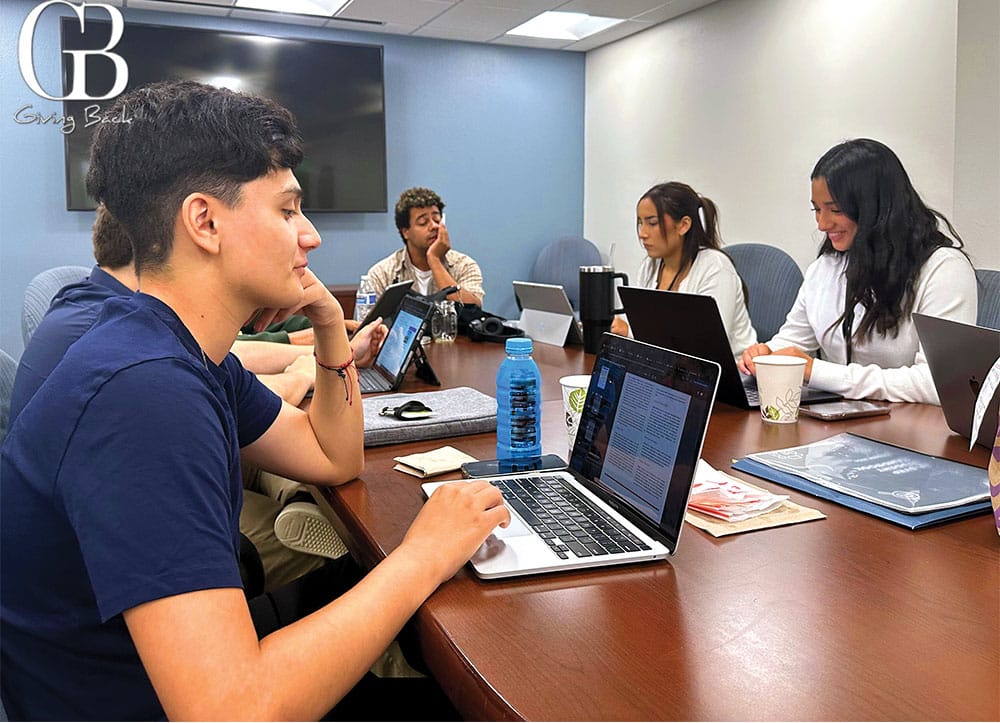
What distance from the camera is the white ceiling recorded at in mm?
4375

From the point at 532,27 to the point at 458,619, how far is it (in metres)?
4.83

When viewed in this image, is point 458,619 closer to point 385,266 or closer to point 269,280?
point 269,280

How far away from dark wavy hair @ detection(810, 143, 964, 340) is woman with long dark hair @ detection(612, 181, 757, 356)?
0.66 m

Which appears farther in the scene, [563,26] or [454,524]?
[563,26]

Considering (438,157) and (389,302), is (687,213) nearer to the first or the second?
(389,302)

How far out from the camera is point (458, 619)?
84cm

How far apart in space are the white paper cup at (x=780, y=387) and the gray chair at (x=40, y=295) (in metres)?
1.86

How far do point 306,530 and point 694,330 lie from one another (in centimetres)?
90

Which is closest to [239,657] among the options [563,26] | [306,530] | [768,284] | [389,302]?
[306,530]

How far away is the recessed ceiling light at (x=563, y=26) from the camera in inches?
195

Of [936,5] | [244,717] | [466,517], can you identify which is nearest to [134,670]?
[244,717]

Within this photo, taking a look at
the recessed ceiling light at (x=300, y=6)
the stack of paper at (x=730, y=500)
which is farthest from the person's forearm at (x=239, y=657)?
the recessed ceiling light at (x=300, y=6)

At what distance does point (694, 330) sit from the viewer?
5.80 ft

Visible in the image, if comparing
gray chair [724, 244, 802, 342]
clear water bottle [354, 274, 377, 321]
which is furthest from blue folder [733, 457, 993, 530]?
gray chair [724, 244, 802, 342]
